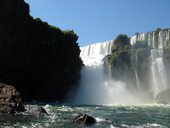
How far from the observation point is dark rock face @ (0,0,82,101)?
78000mm

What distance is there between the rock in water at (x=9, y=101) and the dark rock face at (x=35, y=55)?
29.5 m

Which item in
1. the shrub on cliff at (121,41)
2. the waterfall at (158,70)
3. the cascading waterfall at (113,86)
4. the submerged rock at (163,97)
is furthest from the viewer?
the shrub on cliff at (121,41)

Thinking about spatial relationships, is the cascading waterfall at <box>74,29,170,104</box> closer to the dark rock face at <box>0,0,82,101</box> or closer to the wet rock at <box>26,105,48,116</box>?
the dark rock face at <box>0,0,82,101</box>

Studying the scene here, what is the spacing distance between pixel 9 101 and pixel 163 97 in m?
58.2

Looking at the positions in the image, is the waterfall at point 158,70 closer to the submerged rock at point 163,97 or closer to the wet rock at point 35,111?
the submerged rock at point 163,97

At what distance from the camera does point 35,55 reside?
86.8 meters

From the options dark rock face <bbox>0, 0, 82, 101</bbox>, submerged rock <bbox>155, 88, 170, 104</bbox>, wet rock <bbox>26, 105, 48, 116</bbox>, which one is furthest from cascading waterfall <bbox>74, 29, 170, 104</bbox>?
wet rock <bbox>26, 105, 48, 116</bbox>

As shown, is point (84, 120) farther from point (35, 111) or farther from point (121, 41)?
point (121, 41)

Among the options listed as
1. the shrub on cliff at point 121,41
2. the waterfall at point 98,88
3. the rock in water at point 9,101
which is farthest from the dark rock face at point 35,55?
the rock in water at point 9,101

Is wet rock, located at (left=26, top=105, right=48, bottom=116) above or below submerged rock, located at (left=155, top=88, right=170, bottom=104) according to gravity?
below

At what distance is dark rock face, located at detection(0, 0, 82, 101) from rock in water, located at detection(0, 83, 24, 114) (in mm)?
29457

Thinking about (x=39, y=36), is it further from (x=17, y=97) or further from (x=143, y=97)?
(x=17, y=97)

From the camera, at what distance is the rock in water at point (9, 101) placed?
136 feet

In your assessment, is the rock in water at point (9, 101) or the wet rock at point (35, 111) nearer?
the rock in water at point (9, 101)
